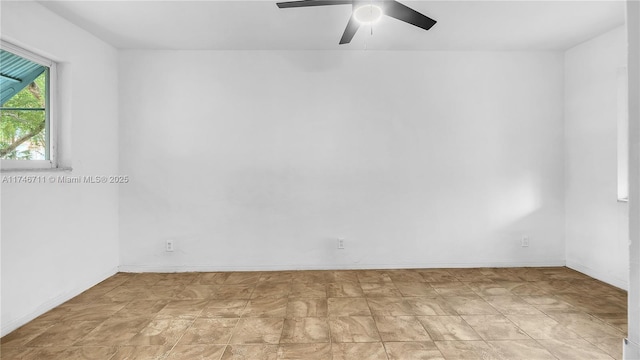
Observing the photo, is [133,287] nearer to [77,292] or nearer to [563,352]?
[77,292]

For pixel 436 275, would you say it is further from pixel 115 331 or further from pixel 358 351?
pixel 115 331

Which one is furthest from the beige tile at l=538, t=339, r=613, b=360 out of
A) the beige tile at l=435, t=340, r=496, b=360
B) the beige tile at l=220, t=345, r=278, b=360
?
the beige tile at l=220, t=345, r=278, b=360

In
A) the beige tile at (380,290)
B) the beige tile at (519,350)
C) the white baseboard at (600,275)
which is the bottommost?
the beige tile at (519,350)

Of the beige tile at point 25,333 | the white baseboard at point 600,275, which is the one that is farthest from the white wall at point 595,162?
the beige tile at point 25,333

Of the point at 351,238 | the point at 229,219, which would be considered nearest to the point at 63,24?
the point at 229,219

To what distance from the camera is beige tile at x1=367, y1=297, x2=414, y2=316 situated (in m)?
2.76

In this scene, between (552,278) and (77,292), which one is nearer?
(77,292)

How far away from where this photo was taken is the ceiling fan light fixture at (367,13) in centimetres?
220

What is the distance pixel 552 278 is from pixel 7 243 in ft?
16.3

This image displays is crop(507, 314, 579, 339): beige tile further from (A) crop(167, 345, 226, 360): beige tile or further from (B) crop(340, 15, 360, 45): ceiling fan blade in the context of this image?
A: (B) crop(340, 15, 360, 45): ceiling fan blade

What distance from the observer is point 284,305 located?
292 cm

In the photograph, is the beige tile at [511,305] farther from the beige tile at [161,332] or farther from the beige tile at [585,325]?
the beige tile at [161,332]

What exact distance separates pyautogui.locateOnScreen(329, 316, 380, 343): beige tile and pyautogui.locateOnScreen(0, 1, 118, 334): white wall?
2410 millimetres

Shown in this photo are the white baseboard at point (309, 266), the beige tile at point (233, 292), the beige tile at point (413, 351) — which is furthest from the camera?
the white baseboard at point (309, 266)
